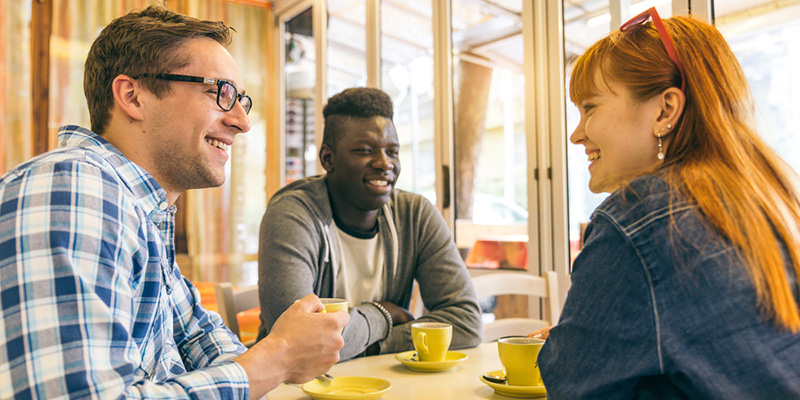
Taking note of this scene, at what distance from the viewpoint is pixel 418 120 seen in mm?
3619

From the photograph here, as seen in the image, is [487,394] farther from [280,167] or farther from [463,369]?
[280,167]

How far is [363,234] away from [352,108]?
1.36 ft

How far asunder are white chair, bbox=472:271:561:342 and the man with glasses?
2.94 ft

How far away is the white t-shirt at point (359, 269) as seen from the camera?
6.05 feet

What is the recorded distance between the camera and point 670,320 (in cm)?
71

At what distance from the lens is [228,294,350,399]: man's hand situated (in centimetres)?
85

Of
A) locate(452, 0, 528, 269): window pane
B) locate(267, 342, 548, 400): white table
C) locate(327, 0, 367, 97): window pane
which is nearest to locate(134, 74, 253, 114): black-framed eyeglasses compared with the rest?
locate(267, 342, 548, 400): white table

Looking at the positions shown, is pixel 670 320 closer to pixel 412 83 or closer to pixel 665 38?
pixel 665 38

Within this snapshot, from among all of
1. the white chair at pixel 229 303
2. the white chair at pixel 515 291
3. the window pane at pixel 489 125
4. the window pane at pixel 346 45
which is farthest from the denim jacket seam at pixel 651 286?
the window pane at pixel 346 45

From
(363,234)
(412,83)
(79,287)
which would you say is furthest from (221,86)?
(412,83)

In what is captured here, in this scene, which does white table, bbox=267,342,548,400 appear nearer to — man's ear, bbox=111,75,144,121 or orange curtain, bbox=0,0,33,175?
man's ear, bbox=111,75,144,121

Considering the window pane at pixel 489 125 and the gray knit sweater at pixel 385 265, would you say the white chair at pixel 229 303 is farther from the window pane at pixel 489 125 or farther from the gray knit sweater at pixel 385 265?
the window pane at pixel 489 125

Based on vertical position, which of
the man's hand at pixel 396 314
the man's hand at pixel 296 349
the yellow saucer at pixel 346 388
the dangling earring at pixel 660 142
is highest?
the dangling earring at pixel 660 142

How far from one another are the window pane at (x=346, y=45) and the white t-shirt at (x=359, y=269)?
2.36 meters
